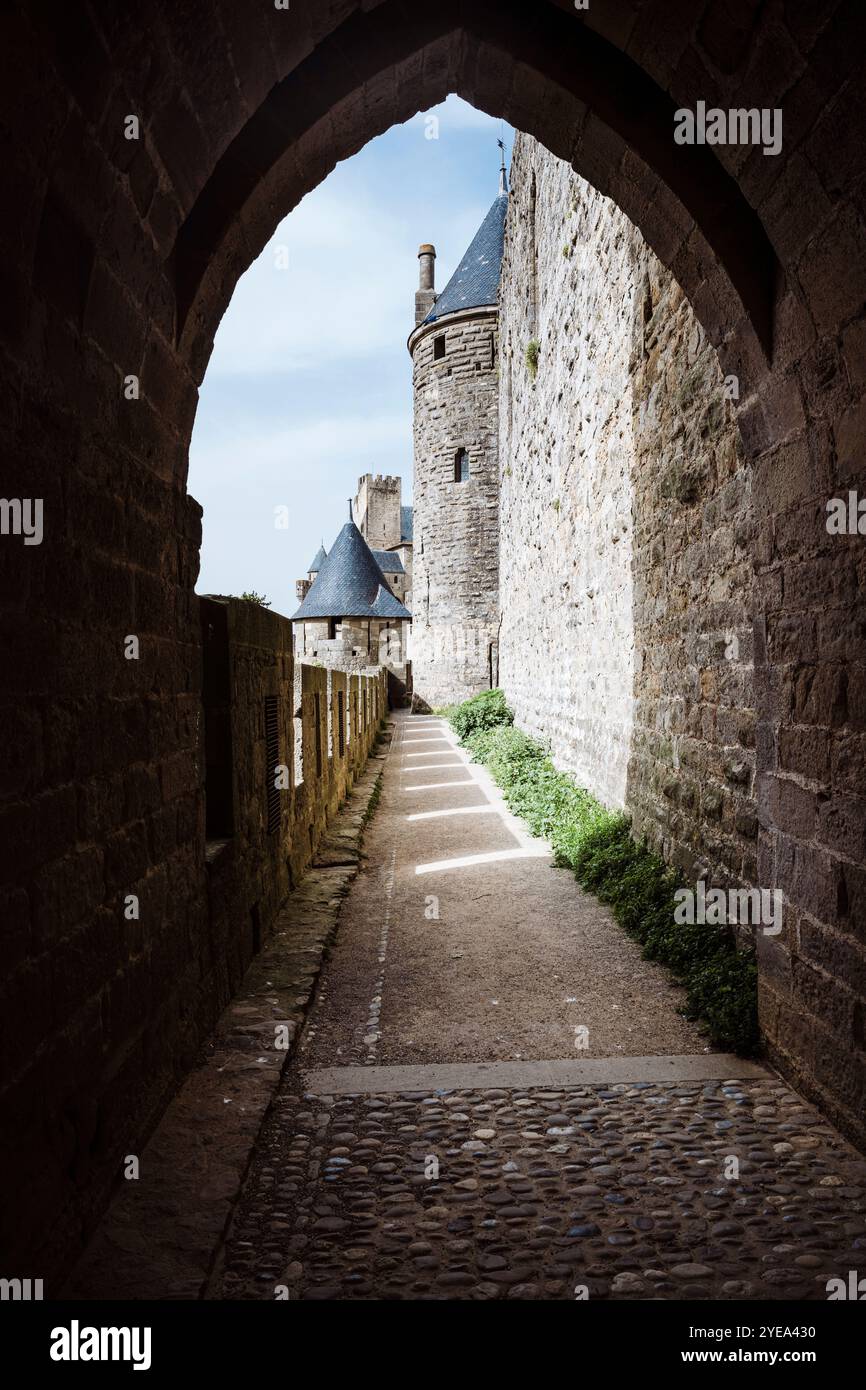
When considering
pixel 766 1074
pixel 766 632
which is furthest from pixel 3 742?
pixel 766 1074

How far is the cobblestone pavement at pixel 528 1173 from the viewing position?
1923 mm

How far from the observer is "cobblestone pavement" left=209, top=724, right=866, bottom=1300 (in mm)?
1923

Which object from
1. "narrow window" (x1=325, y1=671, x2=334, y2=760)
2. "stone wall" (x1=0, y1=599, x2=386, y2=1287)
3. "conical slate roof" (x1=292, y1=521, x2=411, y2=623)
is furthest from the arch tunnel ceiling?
"conical slate roof" (x1=292, y1=521, x2=411, y2=623)

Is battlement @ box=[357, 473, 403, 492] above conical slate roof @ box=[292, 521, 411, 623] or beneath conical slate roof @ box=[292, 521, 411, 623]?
above

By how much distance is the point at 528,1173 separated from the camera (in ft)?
7.66

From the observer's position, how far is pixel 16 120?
1.52 meters

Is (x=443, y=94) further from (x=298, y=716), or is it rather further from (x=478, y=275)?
(x=478, y=275)

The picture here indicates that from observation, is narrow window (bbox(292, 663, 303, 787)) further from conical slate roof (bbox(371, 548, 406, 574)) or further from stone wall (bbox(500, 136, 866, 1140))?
conical slate roof (bbox(371, 548, 406, 574))

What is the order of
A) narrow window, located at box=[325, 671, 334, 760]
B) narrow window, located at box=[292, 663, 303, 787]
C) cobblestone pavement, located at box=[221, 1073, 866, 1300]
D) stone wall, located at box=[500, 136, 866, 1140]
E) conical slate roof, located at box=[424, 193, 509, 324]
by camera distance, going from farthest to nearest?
conical slate roof, located at box=[424, 193, 509, 324]
narrow window, located at box=[325, 671, 334, 760]
narrow window, located at box=[292, 663, 303, 787]
stone wall, located at box=[500, 136, 866, 1140]
cobblestone pavement, located at box=[221, 1073, 866, 1300]

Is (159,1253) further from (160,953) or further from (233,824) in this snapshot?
(233,824)

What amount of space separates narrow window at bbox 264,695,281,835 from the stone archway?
1.35 m

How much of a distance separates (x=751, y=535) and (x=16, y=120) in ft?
9.49

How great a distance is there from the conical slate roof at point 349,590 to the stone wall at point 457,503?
22.4 ft

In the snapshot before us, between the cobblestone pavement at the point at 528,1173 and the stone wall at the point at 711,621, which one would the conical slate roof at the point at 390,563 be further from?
the cobblestone pavement at the point at 528,1173
